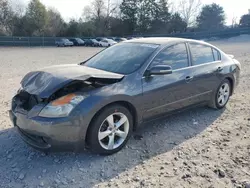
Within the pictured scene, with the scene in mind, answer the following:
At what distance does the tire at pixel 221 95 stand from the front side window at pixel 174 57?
47.7 inches

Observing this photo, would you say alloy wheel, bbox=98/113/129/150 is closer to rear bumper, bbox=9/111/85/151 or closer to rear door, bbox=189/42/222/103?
rear bumper, bbox=9/111/85/151

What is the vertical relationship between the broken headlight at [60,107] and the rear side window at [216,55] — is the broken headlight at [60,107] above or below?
below

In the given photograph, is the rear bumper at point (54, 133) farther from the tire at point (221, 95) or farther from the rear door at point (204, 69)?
the tire at point (221, 95)

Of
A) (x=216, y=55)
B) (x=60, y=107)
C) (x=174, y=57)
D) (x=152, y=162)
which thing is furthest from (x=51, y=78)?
(x=216, y=55)

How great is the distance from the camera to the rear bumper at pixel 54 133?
2.94 m

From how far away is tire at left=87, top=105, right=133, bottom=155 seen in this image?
317cm

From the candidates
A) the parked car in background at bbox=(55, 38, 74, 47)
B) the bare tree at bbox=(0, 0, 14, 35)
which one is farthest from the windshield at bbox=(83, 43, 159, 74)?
the bare tree at bbox=(0, 0, 14, 35)

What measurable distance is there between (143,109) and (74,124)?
3.71 ft

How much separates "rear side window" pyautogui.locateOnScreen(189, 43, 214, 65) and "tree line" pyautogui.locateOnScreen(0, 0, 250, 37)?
47.8 metres

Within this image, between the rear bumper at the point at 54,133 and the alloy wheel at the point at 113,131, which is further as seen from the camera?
the alloy wheel at the point at 113,131

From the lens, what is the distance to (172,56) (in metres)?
4.11

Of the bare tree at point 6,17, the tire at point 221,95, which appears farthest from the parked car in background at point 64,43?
the tire at point 221,95

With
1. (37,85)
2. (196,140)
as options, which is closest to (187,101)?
(196,140)

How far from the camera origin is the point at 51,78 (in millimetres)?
3322
